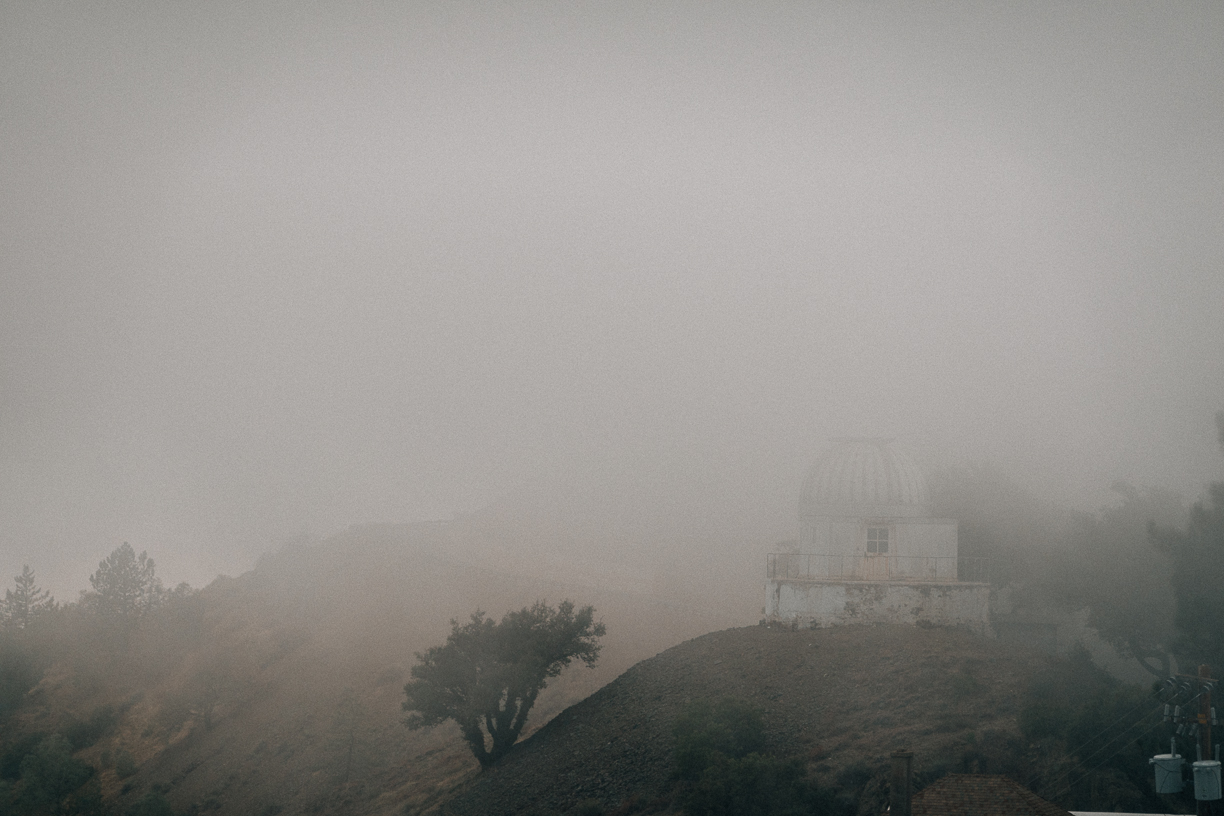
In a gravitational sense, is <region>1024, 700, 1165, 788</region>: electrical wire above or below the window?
below

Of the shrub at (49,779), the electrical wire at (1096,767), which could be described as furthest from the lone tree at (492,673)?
the shrub at (49,779)

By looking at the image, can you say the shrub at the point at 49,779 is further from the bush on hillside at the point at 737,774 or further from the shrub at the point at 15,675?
the bush on hillside at the point at 737,774

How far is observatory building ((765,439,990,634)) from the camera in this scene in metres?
32.0

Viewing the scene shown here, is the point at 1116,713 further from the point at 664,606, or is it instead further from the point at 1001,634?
the point at 664,606

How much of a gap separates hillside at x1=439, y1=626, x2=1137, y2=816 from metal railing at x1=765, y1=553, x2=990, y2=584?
2551 mm

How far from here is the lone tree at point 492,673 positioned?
33.2 m

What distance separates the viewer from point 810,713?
26.5m

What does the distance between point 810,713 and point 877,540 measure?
33.7ft

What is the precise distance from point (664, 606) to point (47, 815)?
121 feet

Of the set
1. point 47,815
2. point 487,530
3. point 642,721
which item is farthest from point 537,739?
point 487,530

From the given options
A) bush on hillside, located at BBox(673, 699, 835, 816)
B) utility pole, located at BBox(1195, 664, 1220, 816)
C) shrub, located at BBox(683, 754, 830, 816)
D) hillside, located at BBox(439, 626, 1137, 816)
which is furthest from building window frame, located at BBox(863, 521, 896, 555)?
utility pole, located at BBox(1195, 664, 1220, 816)

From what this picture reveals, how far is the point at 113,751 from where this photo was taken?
50.2 m

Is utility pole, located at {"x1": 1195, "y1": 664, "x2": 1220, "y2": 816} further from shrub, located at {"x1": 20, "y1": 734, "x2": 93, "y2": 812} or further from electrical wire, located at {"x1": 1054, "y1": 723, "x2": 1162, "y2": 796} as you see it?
shrub, located at {"x1": 20, "y1": 734, "x2": 93, "y2": 812}

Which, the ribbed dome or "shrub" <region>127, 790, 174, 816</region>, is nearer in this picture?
the ribbed dome
